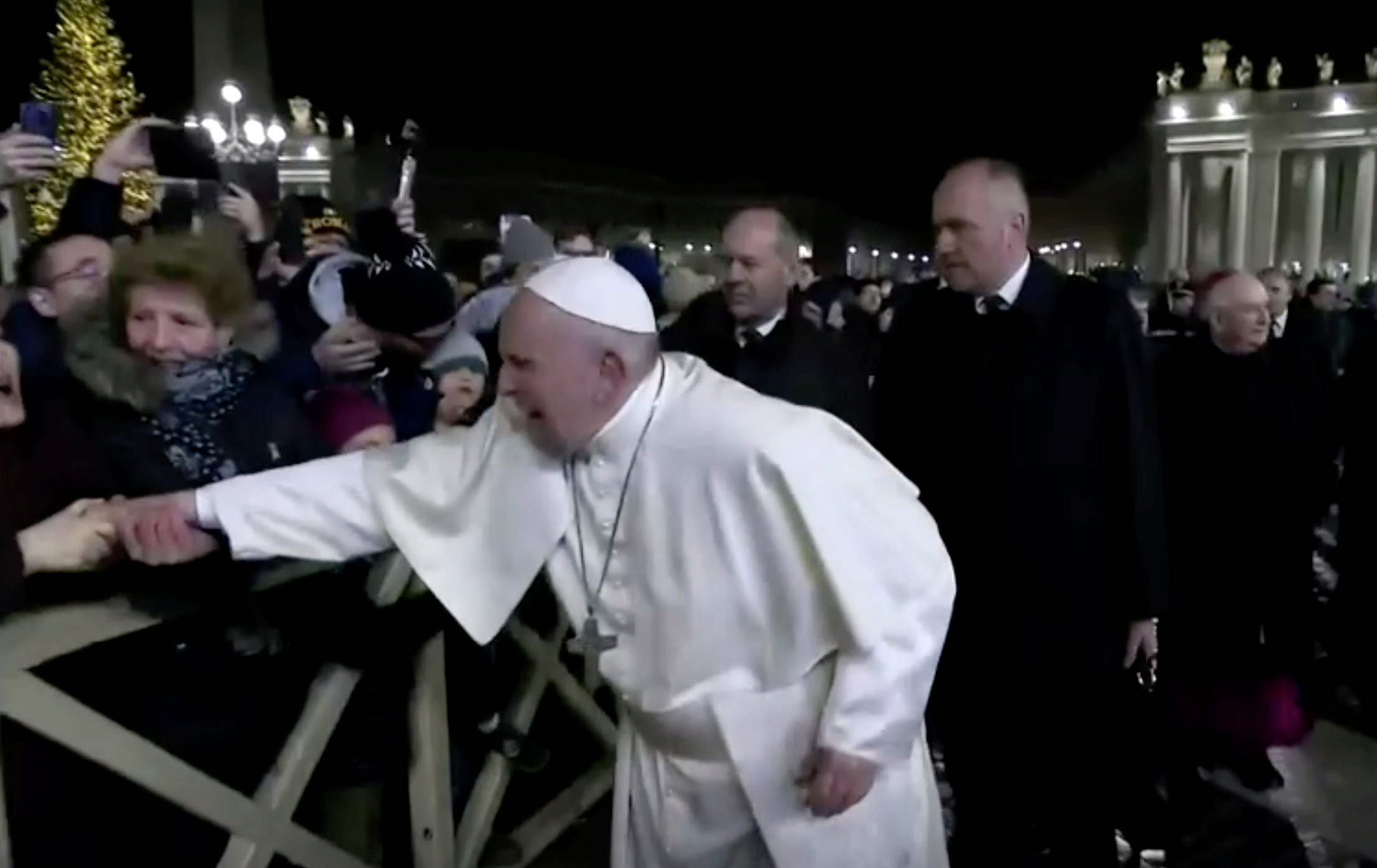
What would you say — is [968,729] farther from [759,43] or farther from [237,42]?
→ [759,43]

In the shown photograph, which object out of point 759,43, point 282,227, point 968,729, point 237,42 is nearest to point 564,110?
point 759,43

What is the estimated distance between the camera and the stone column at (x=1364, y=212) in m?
57.1

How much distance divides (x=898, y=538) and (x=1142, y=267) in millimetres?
64205

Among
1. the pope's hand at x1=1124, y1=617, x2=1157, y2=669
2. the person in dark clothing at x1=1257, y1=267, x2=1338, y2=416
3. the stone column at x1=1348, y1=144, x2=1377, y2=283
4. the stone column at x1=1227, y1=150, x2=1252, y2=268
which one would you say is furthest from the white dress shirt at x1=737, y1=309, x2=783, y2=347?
the stone column at x1=1227, y1=150, x2=1252, y2=268

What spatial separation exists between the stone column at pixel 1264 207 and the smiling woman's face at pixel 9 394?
6498cm

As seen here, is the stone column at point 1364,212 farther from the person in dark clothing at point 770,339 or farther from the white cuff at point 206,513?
the white cuff at point 206,513

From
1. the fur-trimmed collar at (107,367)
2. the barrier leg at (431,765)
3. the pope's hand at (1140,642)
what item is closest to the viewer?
the fur-trimmed collar at (107,367)

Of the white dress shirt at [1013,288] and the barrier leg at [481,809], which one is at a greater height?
the white dress shirt at [1013,288]

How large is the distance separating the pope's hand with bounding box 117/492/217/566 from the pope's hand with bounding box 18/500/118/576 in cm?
4

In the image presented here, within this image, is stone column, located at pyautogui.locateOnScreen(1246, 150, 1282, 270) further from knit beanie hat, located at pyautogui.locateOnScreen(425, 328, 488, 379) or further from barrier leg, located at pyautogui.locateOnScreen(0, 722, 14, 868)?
barrier leg, located at pyautogui.locateOnScreen(0, 722, 14, 868)

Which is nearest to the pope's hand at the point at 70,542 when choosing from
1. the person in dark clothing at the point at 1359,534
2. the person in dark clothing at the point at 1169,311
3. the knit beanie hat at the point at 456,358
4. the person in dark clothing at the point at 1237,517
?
the knit beanie hat at the point at 456,358

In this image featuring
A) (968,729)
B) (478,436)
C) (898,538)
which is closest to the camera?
(898,538)

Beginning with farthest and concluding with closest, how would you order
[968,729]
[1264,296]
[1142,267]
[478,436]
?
[1142,267]
[1264,296]
[968,729]
[478,436]

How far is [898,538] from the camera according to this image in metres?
2.88
